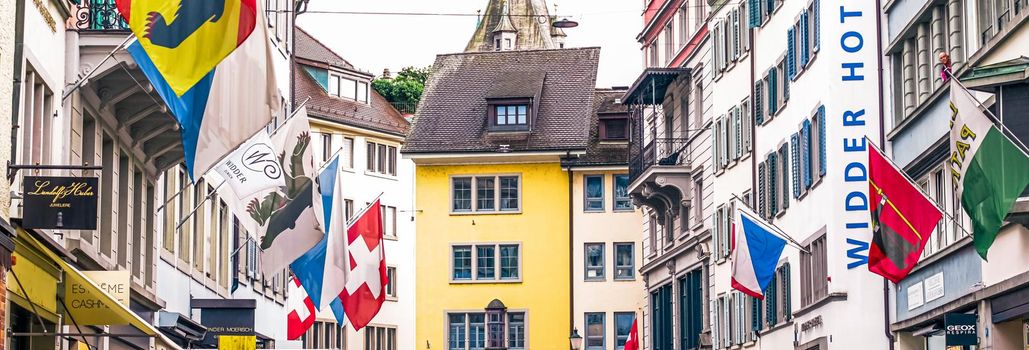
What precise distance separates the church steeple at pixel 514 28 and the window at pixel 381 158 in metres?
68.0

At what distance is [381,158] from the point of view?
79.1m

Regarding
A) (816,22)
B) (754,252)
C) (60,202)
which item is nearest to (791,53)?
(816,22)

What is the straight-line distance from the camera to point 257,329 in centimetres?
4362

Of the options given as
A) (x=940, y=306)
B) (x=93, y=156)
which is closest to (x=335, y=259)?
(x=93, y=156)

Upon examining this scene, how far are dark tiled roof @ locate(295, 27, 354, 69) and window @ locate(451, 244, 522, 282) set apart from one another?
31.0 feet

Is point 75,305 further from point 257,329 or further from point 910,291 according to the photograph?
point 257,329

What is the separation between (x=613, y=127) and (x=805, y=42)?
34.7m

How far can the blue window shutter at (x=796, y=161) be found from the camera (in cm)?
4256

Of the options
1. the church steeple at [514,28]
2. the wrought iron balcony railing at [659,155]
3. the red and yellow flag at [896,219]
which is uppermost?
the church steeple at [514,28]

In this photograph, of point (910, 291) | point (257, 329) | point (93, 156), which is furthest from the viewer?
point (257, 329)

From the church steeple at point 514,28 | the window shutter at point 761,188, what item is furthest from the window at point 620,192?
the church steeple at point 514,28

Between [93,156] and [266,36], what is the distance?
324 inches

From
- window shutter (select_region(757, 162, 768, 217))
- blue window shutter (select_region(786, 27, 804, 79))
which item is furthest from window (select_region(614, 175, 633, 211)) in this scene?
blue window shutter (select_region(786, 27, 804, 79))

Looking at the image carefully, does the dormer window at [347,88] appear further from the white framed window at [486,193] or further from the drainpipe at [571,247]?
the drainpipe at [571,247]
